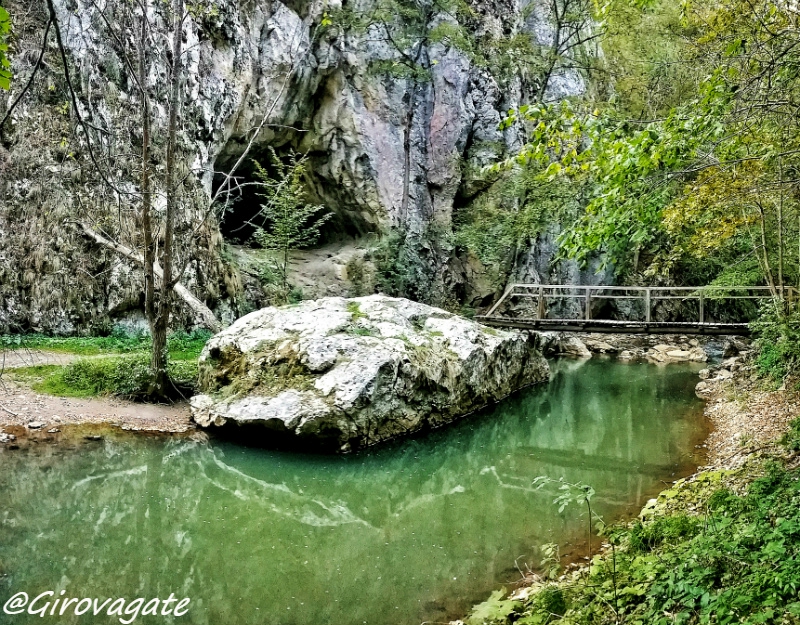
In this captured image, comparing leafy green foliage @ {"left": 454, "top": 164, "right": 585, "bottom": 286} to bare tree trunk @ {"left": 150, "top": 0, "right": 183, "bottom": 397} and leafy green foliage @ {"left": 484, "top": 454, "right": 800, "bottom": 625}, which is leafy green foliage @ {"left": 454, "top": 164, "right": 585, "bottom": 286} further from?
leafy green foliage @ {"left": 484, "top": 454, "right": 800, "bottom": 625}

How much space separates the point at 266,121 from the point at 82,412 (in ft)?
28.1

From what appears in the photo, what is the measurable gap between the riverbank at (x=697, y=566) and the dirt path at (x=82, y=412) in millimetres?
6556

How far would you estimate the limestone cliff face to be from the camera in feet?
44.5

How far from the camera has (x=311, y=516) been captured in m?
6.64

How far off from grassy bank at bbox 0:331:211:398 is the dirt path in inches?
9.5

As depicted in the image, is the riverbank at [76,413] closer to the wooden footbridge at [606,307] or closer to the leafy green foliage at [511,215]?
the wooden footbridge at [606,307]

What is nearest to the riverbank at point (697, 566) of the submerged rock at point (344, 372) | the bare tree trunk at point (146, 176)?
the submerged rock at point (344, 372)

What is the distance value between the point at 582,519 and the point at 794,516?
327 cm

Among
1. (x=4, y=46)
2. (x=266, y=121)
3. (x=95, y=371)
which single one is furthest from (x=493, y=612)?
(x=266, y=121)

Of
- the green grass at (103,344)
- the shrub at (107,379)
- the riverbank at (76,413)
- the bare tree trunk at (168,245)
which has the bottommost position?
the riverbank at (76,413)

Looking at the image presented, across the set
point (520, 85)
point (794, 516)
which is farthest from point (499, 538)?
point (520, 85)

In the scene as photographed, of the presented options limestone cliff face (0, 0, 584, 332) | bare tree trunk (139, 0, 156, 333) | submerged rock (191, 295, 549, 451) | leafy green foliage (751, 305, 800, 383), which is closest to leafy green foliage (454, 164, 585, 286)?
limestone cliff face (0, 0, 584, 332)

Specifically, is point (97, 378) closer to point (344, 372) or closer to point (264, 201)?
point (344, 372)

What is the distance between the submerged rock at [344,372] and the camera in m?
8.76
